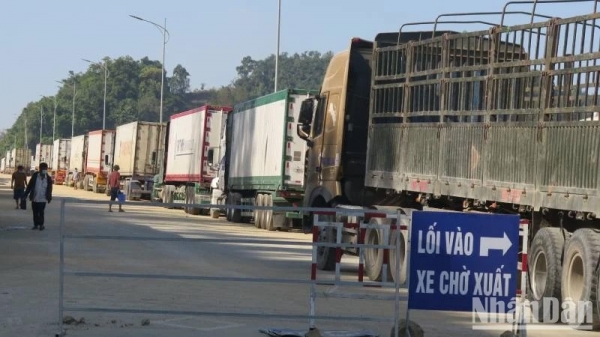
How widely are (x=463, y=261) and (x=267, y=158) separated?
27617 mm

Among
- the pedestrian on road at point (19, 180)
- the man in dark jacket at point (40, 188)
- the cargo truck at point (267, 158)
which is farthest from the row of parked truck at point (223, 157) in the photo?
the pedestrian on road at point (19, 180)

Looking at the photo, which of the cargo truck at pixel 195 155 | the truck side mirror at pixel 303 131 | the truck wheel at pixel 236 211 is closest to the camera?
the truck side mirror at pixel 303 131

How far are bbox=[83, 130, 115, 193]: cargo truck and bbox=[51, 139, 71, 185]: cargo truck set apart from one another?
2018cm

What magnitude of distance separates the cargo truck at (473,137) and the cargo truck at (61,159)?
87.5m

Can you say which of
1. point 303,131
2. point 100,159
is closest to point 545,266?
point 303,131

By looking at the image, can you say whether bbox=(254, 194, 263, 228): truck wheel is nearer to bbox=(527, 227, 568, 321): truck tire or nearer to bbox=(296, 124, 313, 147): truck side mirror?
bbox=(296, 124, 313, 147): truck side mirror

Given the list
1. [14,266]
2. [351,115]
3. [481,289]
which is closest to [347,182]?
[351,115]

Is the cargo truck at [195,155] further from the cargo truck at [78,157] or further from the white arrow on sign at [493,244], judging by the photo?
the cargo truck at [78,157]

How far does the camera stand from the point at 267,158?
3975 centimetres

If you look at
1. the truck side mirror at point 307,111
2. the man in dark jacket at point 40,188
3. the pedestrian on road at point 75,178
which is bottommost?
the man in dark jacket at point 40,188

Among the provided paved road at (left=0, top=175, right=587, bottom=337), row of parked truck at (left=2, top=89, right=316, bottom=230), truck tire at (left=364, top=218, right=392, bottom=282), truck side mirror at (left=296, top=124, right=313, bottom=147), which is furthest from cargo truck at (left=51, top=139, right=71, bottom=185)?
truck tire at (left=364, top=218, right=392, bottom=282)

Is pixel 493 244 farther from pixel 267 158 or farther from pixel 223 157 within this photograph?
pixel 223 157

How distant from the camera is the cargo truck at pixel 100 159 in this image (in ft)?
265

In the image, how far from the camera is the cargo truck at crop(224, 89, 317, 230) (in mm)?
37688
